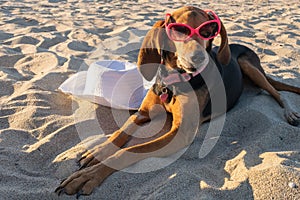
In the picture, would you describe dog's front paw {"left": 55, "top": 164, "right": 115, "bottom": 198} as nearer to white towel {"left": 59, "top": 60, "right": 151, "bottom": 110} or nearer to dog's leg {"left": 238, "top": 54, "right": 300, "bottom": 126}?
white towel {"left": 59, "top": 60, "right": 151, "bottom": 110}

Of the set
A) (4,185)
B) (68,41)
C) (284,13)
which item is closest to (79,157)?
(4,185)

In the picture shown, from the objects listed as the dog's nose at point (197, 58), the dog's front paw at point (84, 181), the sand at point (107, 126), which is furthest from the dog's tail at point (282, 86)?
the dog's front paw at point (84, 181)

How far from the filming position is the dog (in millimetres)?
2887

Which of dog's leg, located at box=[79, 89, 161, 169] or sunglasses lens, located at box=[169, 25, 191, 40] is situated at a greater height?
sunglasses lens, located at box=[169, 25, 191, 40]

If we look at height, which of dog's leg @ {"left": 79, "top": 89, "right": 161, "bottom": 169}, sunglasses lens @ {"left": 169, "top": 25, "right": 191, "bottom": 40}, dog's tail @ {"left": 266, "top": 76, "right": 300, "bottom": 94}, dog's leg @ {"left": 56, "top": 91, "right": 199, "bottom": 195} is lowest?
dog's tail @ {"left": 266, "top": 76, "right": 300, "bottom": 94}

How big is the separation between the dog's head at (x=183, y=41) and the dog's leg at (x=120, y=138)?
36 centimetres

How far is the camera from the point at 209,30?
10.1 ft

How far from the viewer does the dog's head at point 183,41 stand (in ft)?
9.88

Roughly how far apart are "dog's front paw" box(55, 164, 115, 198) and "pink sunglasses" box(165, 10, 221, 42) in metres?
1.21

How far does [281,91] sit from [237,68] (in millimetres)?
741

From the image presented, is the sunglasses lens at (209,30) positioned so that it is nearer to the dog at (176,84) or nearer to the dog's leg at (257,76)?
the dog at (176,84)

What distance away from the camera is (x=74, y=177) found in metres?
2.54

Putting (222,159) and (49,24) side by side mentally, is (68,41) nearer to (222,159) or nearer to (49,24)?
(49,24)

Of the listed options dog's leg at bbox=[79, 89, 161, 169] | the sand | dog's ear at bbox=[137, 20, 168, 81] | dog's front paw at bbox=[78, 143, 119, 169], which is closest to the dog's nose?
dog's ear at bbox=[137, 20, 168, 81]
